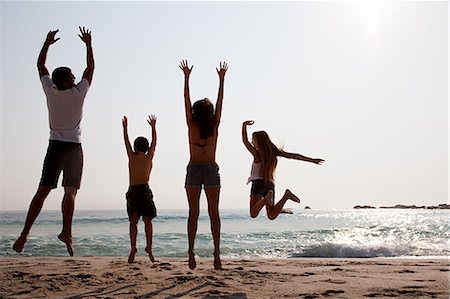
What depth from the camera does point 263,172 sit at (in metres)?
8.02

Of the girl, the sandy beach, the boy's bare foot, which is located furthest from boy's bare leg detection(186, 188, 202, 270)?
the boy's bare foot

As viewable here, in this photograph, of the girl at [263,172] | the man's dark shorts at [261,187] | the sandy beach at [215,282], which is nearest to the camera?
the sandy beach at [215,282]

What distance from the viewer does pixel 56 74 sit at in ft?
18.0

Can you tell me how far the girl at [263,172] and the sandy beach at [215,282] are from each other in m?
1.00

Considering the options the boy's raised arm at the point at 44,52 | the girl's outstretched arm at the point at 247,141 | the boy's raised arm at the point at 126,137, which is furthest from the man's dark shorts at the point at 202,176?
the boy's raised arm at the point at 44,52

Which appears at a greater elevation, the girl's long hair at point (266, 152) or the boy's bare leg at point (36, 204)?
the girl's long hair at point (266, 152)

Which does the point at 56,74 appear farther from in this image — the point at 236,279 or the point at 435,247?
the point at 435,247

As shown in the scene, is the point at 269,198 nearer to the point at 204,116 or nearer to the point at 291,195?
the point at 291,195

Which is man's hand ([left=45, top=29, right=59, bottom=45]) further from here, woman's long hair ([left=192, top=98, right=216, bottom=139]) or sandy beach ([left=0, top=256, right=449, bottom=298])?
sandy beach ([left=0, top=256, right=449, bottom=298])

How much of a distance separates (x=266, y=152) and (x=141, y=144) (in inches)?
80.1

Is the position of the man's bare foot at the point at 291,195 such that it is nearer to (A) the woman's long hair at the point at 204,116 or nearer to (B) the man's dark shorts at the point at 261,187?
(B) the man's dark shorts at the point at 261,187

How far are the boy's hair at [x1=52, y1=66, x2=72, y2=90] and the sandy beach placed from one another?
243 cm

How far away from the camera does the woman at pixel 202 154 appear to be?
657 centimetres

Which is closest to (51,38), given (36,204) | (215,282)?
(36,204)
